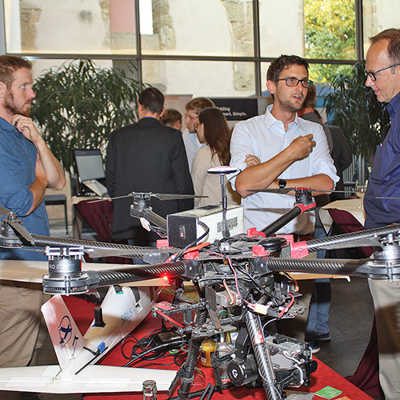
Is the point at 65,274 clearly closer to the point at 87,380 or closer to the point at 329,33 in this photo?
the point at 87,380

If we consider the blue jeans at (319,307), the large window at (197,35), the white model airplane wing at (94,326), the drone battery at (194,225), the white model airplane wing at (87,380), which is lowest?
the blue jeans at (319,307)

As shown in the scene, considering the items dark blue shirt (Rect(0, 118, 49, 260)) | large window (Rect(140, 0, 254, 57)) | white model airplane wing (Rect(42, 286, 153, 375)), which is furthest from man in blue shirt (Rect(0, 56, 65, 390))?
large window (Rect(140, 0, 254, 57))

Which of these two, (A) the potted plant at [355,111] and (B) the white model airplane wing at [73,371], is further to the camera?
(A) the potted plant at [355,111]

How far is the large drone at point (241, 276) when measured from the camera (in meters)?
0.82

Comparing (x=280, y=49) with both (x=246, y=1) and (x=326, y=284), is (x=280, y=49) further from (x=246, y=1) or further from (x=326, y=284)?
(x=326, y=284)

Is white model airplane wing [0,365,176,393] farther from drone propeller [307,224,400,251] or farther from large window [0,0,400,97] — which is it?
large window [0,0,400,97]

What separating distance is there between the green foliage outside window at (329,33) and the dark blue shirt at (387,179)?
852 centimetres

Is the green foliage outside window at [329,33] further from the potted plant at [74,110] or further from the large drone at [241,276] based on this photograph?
the large drone at [241,276]

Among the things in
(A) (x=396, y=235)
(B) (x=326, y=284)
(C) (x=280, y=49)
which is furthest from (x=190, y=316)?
(C) (x=280, y=49)

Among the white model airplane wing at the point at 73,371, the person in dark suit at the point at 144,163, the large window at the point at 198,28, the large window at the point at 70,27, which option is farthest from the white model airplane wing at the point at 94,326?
the large window at the point at 198,28

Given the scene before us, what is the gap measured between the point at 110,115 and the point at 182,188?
4.35 metres

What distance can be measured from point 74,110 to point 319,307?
510 cm

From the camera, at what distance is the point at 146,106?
12.1 ft

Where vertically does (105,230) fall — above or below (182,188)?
below
